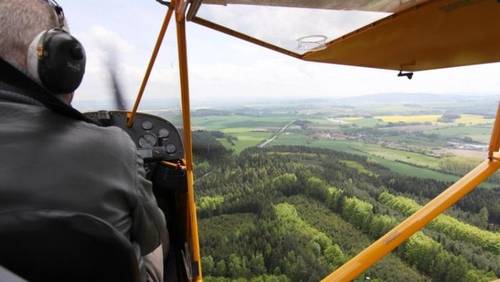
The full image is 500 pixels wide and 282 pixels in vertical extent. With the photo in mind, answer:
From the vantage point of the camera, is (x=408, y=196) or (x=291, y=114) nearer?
(x=408, y=196)

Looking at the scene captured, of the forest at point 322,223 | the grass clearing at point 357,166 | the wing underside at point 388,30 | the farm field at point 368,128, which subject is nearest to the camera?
the wing underside at point 388,30

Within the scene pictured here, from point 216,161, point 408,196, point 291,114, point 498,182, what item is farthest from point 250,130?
point 216,161

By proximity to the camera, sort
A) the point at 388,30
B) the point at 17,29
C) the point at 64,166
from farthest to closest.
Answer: the point at 388,30 → the point at 17,29 → the point at 64,166

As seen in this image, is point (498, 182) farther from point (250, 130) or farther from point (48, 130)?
point (48, 130)

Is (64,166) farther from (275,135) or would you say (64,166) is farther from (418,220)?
(275,135)

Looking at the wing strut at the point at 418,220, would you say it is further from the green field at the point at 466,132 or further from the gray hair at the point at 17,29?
the green field at the point at 466,132

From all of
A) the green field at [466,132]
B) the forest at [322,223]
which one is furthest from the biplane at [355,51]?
the green field at [466,132]

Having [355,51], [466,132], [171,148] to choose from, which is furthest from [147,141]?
[466,132]
